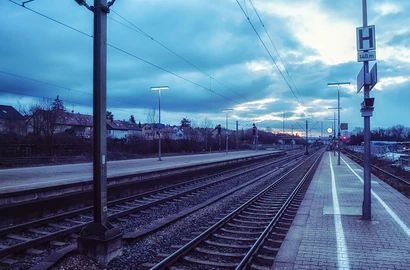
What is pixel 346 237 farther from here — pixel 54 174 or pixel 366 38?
pixel 54 174

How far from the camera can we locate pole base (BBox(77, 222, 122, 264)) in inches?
253

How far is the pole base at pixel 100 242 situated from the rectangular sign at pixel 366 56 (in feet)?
24.4

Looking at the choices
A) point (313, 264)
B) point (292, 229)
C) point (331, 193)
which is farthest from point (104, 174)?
point (331, 193)

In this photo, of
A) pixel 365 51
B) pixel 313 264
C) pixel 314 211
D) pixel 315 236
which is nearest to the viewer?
pixel 313 264

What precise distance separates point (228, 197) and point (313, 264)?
28.7ft

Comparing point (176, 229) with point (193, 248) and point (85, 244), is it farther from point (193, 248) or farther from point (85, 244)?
point (85, 244)

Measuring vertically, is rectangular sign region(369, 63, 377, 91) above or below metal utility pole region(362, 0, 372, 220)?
above

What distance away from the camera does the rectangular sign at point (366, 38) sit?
930cm

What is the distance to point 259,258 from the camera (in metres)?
6.59

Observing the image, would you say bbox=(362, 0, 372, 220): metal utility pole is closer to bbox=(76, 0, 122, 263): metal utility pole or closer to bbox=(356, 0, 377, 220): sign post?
bbox=(356, 0, 377, 220): sign post

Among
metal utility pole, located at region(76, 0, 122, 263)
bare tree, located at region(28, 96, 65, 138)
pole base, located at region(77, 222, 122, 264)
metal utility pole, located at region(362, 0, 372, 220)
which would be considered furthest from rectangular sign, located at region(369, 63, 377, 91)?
bare tree, located at region(28, 96, 65, 138)

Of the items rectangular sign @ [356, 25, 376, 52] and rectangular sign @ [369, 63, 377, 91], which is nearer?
rectangular sign @ [369, 63, 377, 91]

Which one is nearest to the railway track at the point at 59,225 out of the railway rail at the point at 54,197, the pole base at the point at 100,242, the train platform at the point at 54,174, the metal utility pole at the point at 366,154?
the railway rail at the point at 54,197

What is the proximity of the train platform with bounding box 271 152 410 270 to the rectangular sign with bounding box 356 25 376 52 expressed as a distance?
4560 millimetres
